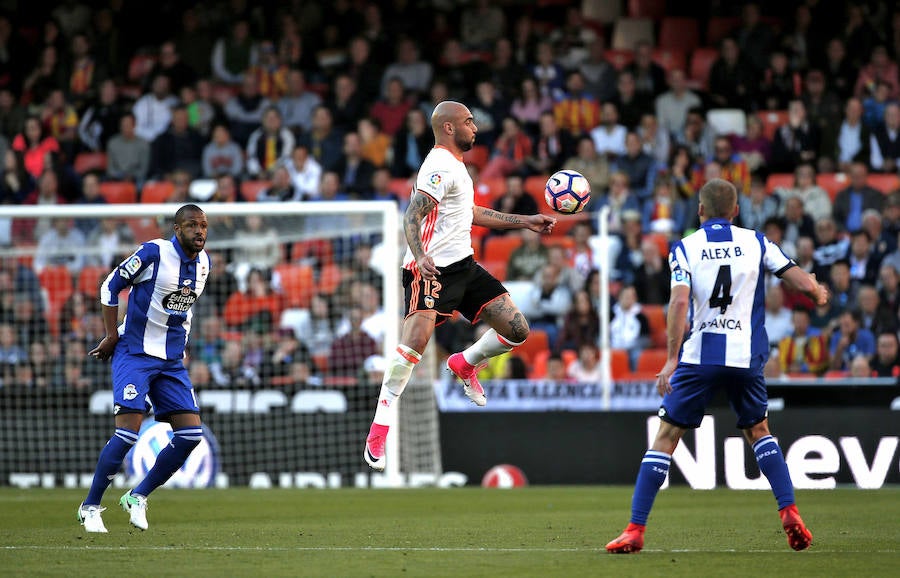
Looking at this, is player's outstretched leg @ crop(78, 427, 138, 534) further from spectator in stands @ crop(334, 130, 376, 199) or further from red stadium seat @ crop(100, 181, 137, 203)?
red stadium seat @ crop(100, 181, 137, 203)

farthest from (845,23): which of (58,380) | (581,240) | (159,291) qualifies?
(159,291)

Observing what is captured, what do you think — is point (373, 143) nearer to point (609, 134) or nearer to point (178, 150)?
point (178, 150)

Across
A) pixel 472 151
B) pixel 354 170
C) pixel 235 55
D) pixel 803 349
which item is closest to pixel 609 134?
pixel 472 151

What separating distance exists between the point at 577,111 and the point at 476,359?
1124cm

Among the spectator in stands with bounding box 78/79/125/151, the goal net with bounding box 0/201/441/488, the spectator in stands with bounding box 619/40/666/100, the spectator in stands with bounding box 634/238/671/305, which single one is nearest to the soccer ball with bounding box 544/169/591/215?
the goal net with bounding box 0/201/441/488

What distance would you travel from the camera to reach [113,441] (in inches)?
382

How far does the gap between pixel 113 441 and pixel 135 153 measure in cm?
1283

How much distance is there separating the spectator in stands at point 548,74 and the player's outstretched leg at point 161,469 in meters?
12.6

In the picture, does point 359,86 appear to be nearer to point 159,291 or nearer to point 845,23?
point 845,23

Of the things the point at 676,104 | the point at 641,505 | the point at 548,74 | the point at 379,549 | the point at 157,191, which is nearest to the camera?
the point at 641,505

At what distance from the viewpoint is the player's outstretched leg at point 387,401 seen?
9742 mm

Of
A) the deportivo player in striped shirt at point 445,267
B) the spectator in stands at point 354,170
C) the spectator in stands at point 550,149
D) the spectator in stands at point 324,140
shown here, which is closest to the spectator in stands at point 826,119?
the spectator in stands at point 550,149

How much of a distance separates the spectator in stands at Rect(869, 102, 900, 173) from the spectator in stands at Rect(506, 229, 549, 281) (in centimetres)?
482

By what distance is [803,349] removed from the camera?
1662 cm
